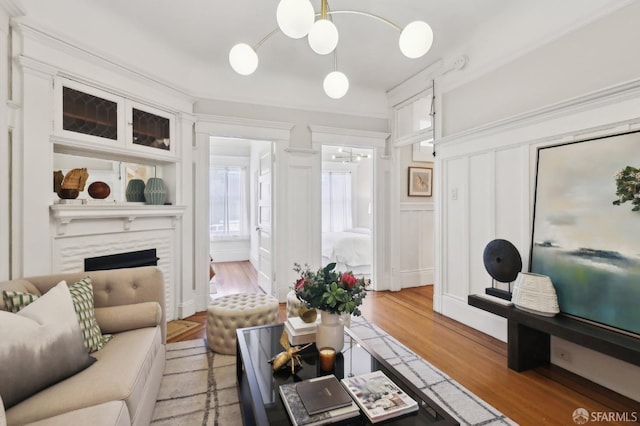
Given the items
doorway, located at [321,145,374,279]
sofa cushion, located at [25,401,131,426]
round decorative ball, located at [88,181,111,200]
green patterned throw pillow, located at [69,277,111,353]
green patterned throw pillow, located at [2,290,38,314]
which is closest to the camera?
sofa cushion, located at [25,401,131,426]

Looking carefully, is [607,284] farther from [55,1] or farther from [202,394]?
[55,1]

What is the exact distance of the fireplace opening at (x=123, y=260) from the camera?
8.98ft

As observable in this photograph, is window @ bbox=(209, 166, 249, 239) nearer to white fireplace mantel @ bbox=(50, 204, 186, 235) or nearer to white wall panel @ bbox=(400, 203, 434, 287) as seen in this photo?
white fireplace mantel @ bbox=(50, 204, 186, 235)

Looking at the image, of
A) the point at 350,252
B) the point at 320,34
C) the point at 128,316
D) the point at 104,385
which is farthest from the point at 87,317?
the point at 350,252

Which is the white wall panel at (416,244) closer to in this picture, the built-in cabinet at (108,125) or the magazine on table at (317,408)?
the built-in cabinet at (108,125)

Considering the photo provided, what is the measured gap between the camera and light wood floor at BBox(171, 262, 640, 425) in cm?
192

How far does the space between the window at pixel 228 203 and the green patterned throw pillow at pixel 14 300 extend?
5.62 m

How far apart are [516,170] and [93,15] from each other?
3.98 meters

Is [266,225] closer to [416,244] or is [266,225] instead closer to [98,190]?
[98,190]

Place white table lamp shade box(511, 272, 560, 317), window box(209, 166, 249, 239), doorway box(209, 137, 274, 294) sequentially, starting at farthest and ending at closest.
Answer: window box(209, 166, 249, 239), doorway box(209, 137, 274, 294), white table lamp shade box(511, 272, 560, 317)

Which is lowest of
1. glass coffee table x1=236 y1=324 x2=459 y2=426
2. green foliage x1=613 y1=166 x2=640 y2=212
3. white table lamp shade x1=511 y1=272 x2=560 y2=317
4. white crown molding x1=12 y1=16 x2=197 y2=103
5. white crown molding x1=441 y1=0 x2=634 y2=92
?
glass coffee table x1=236 y1=324 x2=459 y2=426

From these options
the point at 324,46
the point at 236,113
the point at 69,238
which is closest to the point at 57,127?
the point at 69,238

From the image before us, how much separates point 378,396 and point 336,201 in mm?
6575

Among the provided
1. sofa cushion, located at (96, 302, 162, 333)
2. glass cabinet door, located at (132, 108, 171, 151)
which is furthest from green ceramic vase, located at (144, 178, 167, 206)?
sofa cushion, located at (96, 302, 162, 333)
